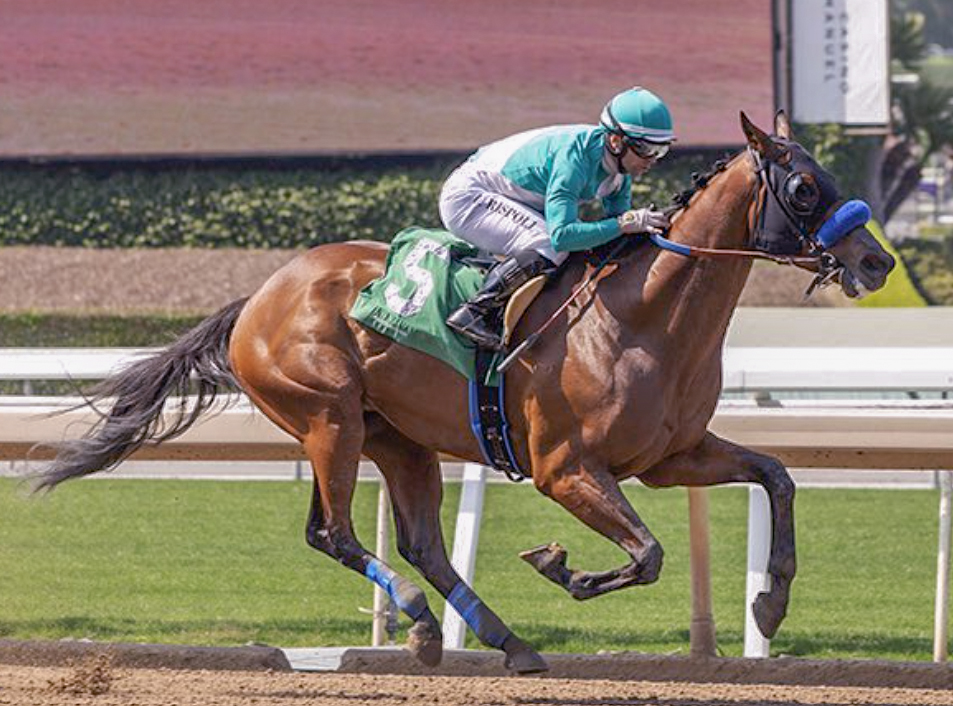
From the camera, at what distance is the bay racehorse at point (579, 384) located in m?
4.71

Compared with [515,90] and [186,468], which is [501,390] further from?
[515,90]

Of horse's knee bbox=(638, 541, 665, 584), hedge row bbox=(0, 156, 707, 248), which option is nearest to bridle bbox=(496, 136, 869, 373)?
horse's knee bbox=(638, 541, 665, 584)

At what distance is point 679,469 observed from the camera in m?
4.91

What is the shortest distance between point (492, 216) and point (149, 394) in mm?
1177

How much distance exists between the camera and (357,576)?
786cm

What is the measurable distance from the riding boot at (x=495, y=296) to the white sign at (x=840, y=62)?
18711mm

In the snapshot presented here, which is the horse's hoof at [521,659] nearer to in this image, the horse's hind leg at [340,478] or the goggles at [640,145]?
the horse's hind leg at [340,478]

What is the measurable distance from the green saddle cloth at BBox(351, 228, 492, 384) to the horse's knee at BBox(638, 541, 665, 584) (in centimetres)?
68

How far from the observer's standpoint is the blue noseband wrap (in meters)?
4.57

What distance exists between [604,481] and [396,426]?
2.38ft

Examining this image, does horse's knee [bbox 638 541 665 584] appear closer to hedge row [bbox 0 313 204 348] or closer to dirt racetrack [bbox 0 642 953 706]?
dirt racetrack [bbox 0 642 953 706]

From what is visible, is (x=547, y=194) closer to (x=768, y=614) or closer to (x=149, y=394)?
(x=768, y=614)

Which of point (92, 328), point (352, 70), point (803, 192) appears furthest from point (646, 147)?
point (352, 70)

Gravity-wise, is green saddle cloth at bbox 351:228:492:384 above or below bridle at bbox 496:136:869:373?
below
